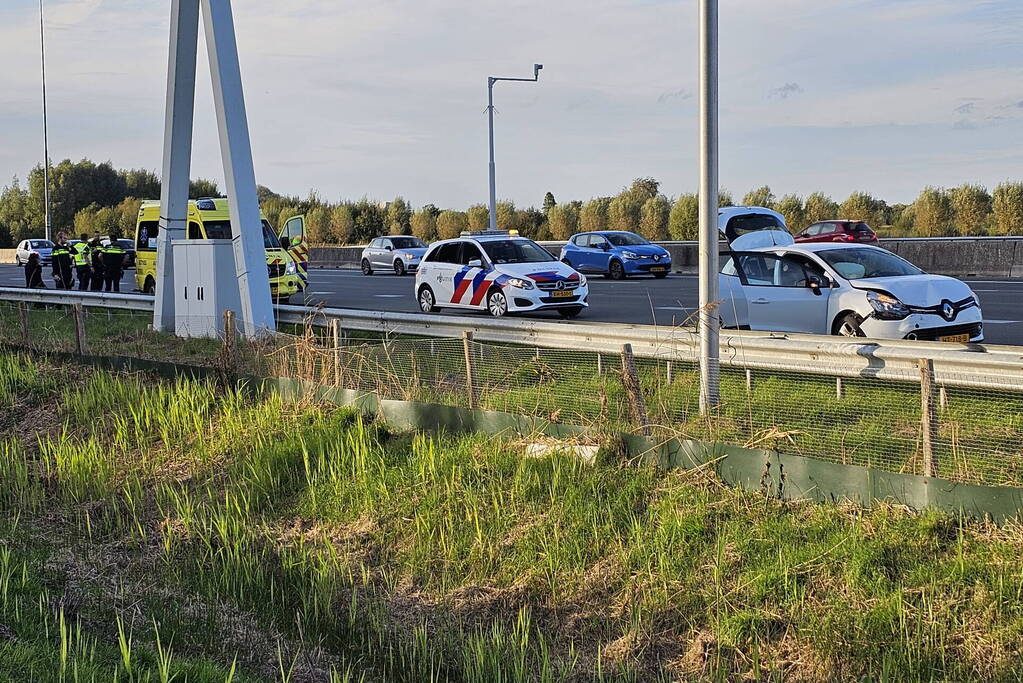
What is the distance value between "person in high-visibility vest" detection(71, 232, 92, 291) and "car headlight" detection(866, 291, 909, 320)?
23.3m

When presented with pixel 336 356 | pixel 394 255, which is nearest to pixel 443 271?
pixel 336 356

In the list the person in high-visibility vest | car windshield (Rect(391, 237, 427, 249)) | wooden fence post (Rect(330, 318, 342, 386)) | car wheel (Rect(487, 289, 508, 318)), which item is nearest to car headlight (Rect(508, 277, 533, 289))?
car wheel (Rect(487, 289, 508, 318))

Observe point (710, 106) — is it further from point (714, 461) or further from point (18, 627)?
point (18, 627)

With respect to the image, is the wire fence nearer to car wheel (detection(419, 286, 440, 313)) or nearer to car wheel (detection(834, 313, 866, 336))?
car wheel (detection(834, 313, 866, 336))

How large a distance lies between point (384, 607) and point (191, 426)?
4360mm

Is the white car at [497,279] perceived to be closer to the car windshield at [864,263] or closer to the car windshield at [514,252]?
the car windshield at [514,252]

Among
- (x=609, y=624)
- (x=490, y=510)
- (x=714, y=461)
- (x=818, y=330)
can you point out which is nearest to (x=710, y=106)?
(x=714, y=461)

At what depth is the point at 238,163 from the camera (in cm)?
1580

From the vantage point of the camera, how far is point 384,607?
278 inches

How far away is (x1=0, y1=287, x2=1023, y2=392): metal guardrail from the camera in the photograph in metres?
7.72

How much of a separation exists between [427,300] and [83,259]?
13.4 meters

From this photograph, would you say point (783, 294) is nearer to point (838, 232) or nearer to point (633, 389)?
point (633, 389)

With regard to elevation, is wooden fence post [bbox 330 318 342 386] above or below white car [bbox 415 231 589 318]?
below

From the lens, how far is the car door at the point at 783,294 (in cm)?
1358
